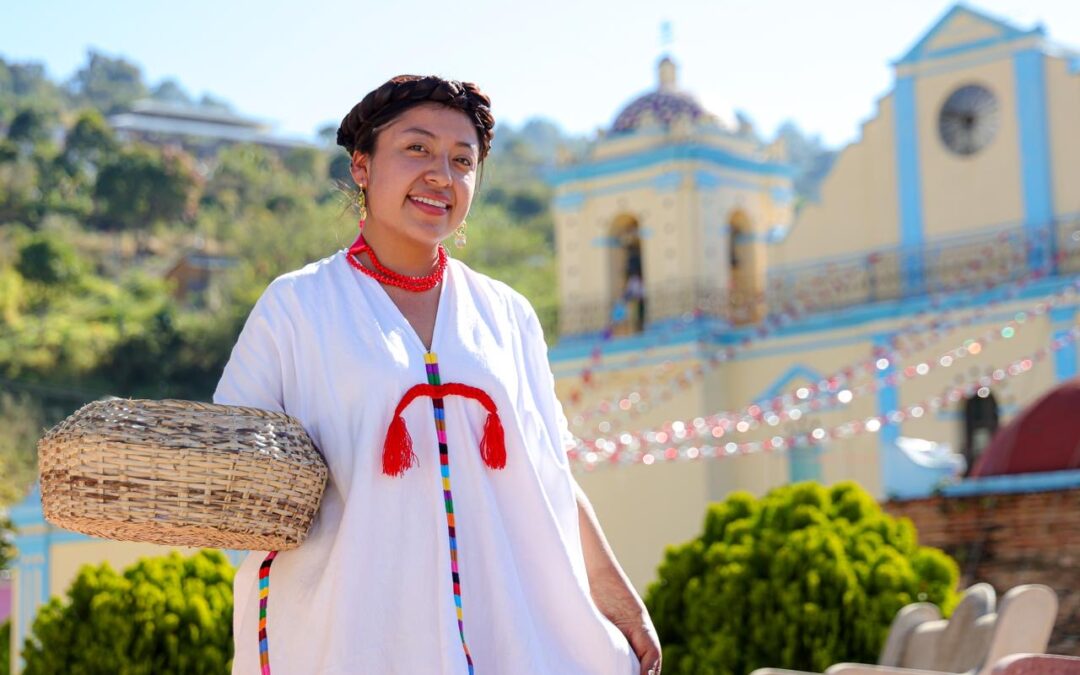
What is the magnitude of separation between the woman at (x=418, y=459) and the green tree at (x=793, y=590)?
15.2 ft

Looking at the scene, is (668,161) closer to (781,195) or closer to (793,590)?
(781,195)

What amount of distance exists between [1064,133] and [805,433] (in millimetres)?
4209

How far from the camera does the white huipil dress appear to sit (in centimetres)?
305

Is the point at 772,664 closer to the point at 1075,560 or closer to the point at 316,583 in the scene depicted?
the point at 1075,560

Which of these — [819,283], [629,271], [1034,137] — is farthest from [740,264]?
[1034,137]

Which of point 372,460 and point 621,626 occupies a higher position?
point 372,460

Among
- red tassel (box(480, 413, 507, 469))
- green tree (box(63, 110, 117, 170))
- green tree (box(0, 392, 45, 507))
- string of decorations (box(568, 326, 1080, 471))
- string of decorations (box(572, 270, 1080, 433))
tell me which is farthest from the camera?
green tree (box(63, 110, 117, 170))

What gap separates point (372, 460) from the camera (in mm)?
3109

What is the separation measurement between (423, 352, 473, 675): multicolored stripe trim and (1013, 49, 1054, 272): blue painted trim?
707 inches

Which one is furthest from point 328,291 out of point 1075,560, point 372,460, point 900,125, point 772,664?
point 900,125

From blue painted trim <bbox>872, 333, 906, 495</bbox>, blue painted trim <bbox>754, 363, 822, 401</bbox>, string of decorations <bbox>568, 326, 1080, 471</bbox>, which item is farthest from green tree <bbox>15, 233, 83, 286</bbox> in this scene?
blue painted trim <bbox>872, 333, 906, 495</bbox>

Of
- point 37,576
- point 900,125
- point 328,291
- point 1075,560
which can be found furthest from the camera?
point 900,125

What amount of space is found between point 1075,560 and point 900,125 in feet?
43.2

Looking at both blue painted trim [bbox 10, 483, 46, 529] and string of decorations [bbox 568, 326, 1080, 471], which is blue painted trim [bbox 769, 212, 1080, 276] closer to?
string of decorations [bbox 568, 326, 1080, 471]
